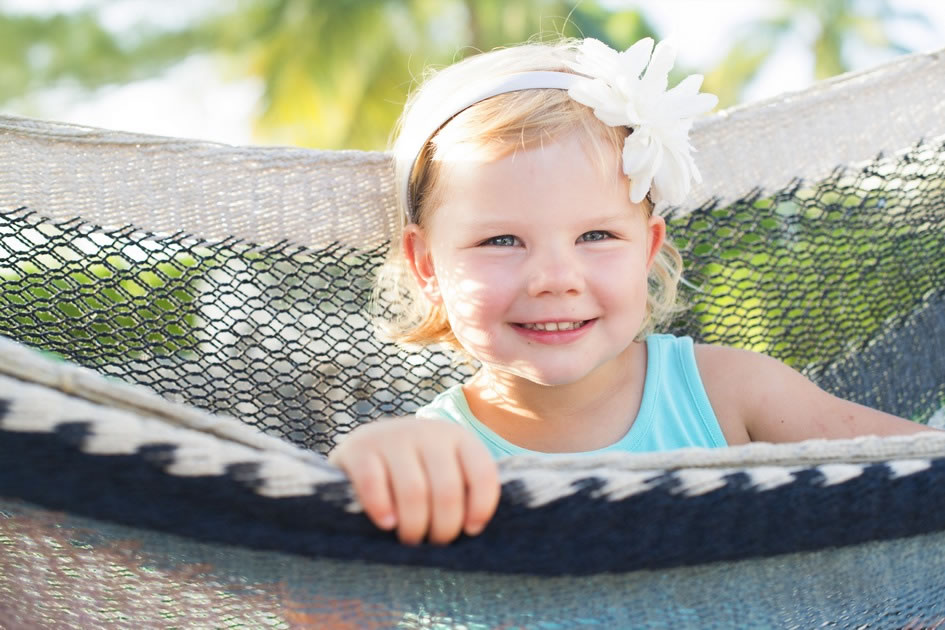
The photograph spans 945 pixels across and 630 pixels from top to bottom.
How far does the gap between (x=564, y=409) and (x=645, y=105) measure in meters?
0.42

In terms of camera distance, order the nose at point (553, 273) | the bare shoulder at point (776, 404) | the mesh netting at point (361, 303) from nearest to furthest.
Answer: the nose at point (553, 273), the bare shoulder at point (776, 404), the mesh netting at point (361, 303)

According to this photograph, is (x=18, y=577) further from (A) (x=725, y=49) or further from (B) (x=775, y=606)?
(A) (x=725, y=49)

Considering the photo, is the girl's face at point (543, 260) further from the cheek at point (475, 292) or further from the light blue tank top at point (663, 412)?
the light blue tank top at point (663, 412)

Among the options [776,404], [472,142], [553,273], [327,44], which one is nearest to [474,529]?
[553,273]

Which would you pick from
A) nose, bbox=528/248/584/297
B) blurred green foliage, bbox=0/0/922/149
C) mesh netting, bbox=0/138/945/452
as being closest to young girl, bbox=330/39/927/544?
nose, bbox=528/248/584/297

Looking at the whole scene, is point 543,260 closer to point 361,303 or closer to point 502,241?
point 502,241

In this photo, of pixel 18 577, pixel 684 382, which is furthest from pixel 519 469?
pixel 684 382

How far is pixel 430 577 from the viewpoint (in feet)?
1.98

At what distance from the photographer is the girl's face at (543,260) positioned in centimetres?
104

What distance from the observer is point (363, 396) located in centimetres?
141

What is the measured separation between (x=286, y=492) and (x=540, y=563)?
171 millimetres

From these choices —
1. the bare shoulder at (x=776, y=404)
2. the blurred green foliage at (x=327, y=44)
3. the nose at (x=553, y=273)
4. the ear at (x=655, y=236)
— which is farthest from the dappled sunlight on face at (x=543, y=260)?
the blurred green foliage at (x=327, y=44)

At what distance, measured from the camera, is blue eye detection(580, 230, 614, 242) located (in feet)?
3.55

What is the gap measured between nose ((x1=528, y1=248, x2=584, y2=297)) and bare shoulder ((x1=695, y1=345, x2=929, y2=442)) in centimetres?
35
